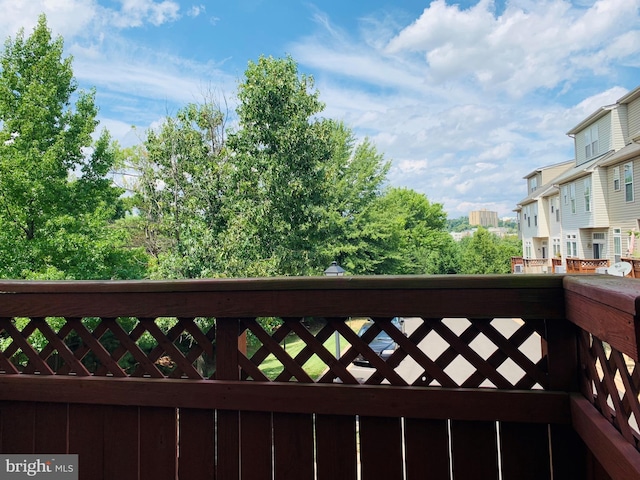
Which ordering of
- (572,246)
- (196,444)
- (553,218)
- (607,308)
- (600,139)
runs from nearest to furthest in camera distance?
1. (607,308)
2. (196,444)
3. (600,139)
4. (572,246)
5. (553,218)

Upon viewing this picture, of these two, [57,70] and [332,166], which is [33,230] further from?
[332,166]

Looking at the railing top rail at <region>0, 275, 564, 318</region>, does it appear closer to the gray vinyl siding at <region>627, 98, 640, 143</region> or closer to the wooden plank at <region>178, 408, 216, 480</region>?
the wooden plank at <region>178, 408, 216, 480</region>

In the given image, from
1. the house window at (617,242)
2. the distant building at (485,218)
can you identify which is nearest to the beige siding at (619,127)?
the house window at (617,242)

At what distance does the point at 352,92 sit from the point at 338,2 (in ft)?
19.7

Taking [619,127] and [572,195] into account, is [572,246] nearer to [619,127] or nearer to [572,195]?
[572,195]

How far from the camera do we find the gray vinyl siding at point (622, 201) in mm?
9307

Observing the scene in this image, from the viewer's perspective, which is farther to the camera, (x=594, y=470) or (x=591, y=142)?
(x=591, y=142)

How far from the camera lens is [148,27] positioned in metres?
14.1

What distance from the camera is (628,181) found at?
9.73m

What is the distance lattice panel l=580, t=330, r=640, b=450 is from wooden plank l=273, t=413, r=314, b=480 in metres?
0.69

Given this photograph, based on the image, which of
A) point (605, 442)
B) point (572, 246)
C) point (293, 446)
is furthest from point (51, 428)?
point (572, 246)

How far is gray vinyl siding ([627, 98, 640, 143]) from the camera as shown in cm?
950

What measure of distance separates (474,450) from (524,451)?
121mm

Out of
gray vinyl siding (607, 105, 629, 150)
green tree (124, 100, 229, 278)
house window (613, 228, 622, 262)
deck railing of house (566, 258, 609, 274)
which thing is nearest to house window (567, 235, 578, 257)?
house window (613, 228, 622, 262)
